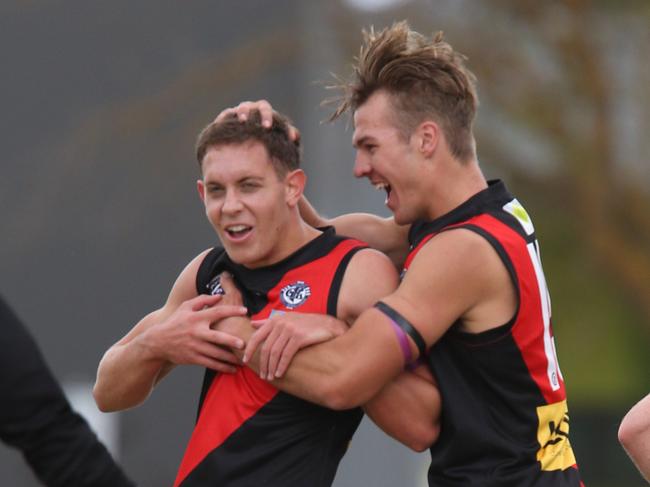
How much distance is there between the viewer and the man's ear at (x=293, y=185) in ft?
15.8

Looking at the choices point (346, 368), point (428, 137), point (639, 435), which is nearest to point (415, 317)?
point (346, 368)

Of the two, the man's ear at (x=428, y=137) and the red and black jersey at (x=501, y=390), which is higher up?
the man's ear at (x=428, y=137)

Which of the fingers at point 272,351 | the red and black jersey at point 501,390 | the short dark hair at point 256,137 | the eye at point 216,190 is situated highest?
the short dark hair at point 256,137

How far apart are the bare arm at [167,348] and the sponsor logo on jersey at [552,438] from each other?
1077 millimetres

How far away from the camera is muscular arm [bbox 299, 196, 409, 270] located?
520cm

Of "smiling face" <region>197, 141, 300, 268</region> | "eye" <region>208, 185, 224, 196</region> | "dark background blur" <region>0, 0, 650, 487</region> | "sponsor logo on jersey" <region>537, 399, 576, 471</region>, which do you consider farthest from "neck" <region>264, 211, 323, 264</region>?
"dark background blur" <region>0, 0, 650, 487</region>

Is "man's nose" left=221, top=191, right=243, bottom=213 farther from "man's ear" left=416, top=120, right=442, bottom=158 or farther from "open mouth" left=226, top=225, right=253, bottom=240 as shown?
"man's ear" left=416, top=120, right=442, bottom=158

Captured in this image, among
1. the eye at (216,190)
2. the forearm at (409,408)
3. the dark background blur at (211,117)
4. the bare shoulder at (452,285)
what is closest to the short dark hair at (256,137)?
the eye at (216,190)

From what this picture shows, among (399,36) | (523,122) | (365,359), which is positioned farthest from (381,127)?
(523,122)

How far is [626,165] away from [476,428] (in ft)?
38.1

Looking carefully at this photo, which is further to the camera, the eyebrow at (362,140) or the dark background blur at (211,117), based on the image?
the dark background blur at (211,117)

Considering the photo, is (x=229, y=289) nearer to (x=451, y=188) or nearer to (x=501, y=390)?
(x=451, y=188)

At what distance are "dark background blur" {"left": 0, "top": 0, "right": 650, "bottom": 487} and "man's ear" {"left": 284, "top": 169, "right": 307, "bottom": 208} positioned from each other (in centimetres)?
545

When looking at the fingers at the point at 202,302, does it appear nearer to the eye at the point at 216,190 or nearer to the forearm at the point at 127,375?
the forearm at the point at 127,375
